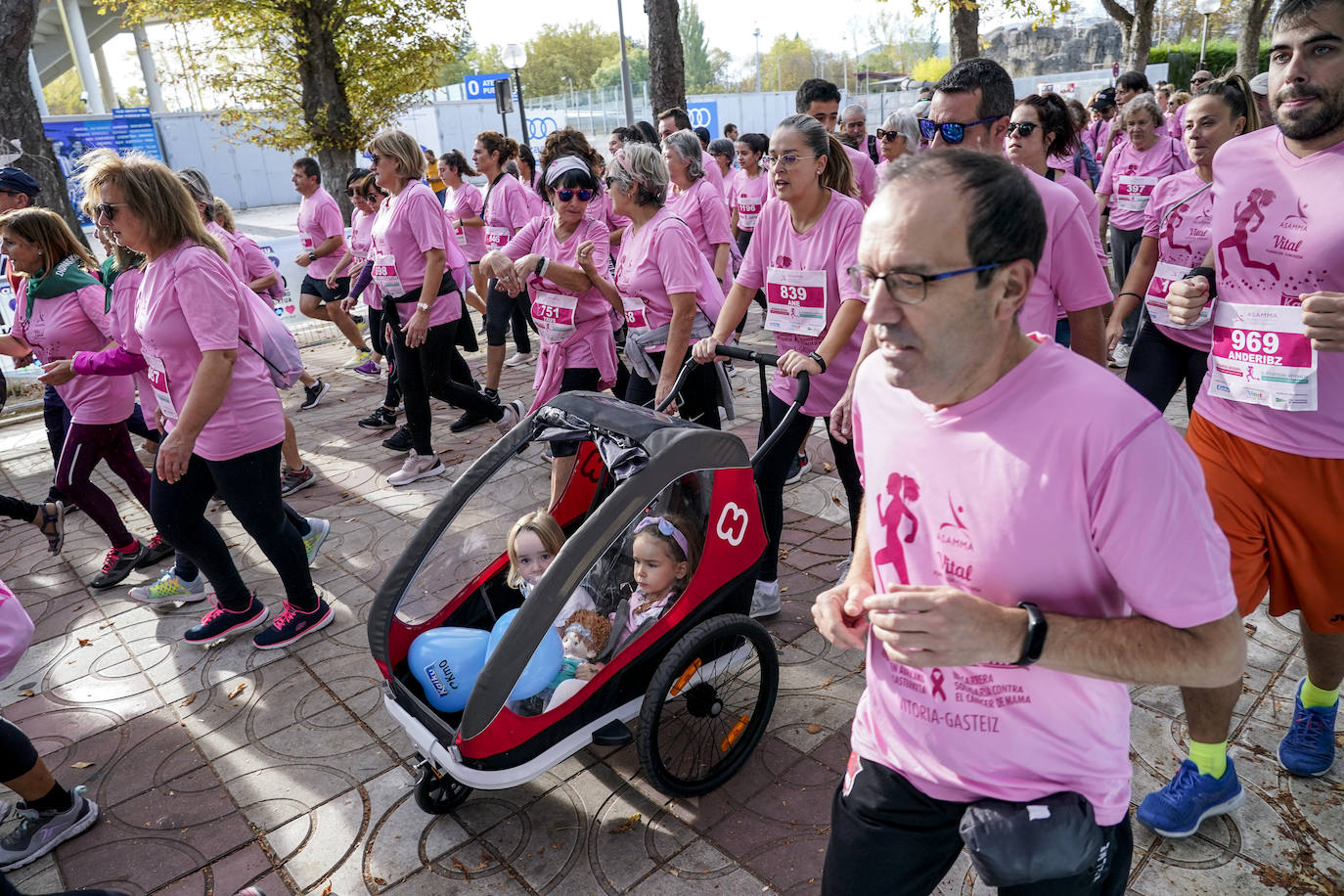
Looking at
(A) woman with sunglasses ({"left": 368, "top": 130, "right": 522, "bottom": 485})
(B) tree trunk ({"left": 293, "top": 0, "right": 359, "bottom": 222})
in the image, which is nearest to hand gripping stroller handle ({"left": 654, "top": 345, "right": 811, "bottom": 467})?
(A) woman with sunglasses ({"left": 368, "top": 130, "right": 522, "bottom": 485})

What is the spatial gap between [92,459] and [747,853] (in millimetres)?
4070

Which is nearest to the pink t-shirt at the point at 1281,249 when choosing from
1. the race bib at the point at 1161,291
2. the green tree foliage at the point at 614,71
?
the race bib at the point at 1161,291

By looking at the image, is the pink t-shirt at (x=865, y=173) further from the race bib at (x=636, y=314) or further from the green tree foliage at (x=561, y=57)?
the green tree foliage at (x=561, y=57)

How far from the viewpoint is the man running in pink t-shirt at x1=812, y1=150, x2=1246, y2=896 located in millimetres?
1176

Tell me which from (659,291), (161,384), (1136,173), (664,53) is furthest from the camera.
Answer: (664,53)

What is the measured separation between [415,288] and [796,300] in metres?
3.11

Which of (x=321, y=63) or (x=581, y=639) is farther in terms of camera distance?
(x=321, y=63)

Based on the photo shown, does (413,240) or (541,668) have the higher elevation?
(413,240)

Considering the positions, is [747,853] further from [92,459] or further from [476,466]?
[92,459]

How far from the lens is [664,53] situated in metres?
11.0

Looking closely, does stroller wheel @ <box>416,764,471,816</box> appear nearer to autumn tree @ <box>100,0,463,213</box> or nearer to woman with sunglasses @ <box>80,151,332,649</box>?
woman with sunglasses @ <box>80,151,332,649</box>

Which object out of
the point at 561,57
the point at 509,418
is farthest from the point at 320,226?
the point at 561,57

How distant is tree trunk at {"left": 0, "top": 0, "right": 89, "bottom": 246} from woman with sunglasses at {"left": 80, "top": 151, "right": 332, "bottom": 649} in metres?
5.53

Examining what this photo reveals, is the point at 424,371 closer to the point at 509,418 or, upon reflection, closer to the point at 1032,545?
the point at 509,418
